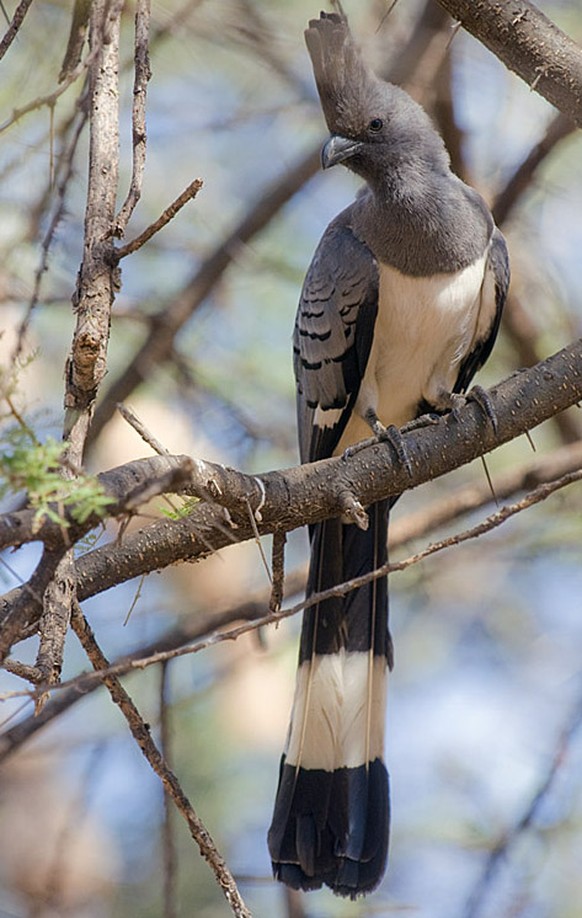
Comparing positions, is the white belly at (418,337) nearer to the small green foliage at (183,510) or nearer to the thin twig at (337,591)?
the small green foliage at (183,510)

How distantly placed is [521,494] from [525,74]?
200 cm

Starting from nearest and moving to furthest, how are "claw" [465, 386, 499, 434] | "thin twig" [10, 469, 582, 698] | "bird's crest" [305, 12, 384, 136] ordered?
"thin twig" [10, 469, 582, 698]
"claw" [465, 386, 499, 434]
"bird's crest" [305, 12, 384, 136]

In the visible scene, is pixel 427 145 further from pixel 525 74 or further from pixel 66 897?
pixel 66 897

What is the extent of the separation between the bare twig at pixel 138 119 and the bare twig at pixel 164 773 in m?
0.82

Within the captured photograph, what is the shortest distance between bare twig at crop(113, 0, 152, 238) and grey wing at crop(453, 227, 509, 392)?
5.77 feet

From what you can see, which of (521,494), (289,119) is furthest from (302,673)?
(289,119)

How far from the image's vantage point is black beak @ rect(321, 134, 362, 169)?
3.98 m

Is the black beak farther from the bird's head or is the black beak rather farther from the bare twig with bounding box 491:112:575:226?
the bare twig with bounding box 491:112:575:226

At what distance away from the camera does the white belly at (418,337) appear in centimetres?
398

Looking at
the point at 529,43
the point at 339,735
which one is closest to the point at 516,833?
the point at 339,735

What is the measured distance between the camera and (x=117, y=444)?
5.80 metres

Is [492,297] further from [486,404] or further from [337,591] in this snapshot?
[337,591]

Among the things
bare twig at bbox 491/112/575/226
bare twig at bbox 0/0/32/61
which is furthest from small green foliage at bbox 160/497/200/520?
bare twig at bbox 491/112/575/226

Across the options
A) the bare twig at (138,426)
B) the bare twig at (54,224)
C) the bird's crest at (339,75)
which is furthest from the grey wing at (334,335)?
the bare twig at (138,426)
